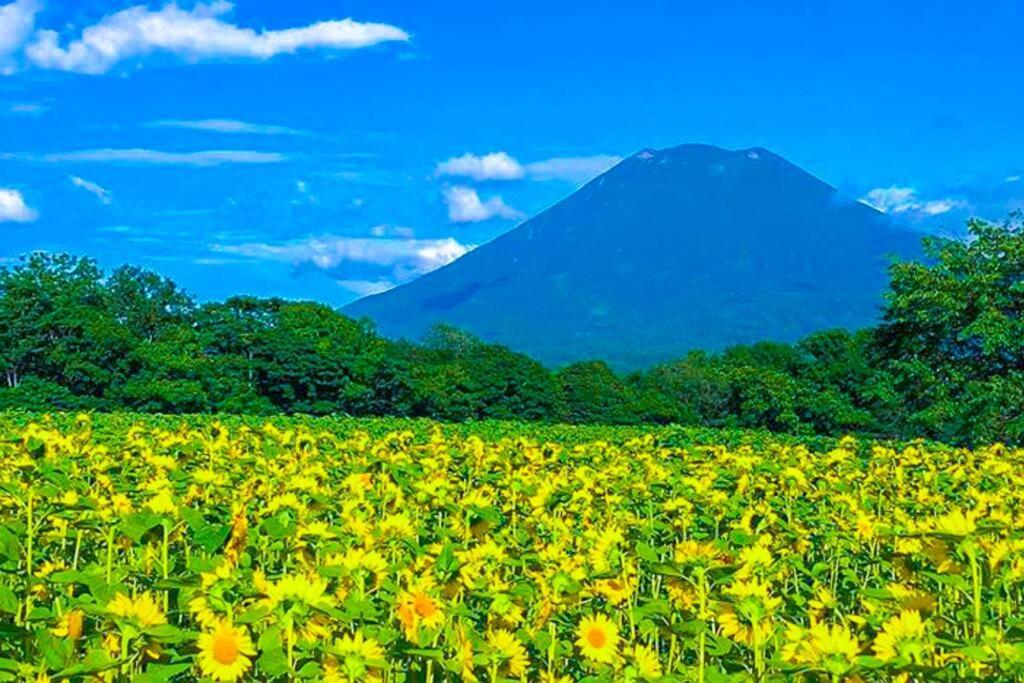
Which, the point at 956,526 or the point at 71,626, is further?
the point at 956,526

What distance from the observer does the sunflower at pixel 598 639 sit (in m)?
3.47

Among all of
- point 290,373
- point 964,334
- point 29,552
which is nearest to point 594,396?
point 290,373

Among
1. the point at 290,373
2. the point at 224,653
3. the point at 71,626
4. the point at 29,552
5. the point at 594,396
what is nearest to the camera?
the point at 224,653

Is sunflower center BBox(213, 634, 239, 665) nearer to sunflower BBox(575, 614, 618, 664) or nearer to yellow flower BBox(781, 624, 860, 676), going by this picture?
sunflower BBox(575, 614, 618, 664)

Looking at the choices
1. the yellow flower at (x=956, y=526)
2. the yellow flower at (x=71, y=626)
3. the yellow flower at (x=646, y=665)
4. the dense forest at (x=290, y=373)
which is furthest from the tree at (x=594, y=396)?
the yellow flower at (x=71, y=626)

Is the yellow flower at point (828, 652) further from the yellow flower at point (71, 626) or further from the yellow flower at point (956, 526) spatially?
the yellow flower at point (71, 626)

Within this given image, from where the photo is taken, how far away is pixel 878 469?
1195cm

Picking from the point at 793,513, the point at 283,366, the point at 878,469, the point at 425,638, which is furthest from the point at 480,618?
the point at 283,366

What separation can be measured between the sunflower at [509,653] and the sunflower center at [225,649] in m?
0.76

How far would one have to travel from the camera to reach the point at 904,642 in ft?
9.64

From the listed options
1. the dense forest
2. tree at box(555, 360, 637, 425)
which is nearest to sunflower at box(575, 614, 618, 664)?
the dense forest

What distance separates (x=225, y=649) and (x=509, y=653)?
84 centimetres

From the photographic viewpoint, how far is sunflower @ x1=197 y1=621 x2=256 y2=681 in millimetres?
2898

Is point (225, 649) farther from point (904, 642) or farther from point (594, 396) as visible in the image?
point (594, 396)
